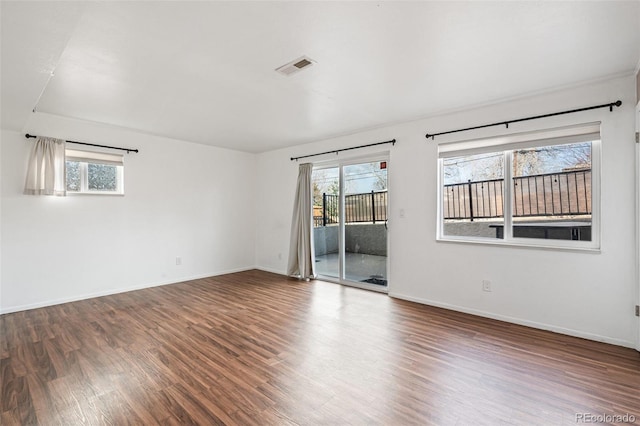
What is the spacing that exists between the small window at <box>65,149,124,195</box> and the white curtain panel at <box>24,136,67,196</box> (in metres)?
0.18

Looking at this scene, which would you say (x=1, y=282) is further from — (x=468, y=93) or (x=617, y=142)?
(x=617, y=142)

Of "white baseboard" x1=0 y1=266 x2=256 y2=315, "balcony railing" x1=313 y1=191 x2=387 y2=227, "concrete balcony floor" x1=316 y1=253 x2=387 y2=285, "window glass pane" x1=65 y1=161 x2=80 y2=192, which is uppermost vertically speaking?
"window glass pane" x1=65 y1=161 x2=80 y2=192

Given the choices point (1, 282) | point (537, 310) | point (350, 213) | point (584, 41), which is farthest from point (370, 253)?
point (1, 282)

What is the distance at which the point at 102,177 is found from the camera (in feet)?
14.5

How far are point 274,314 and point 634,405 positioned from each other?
3.08 metres

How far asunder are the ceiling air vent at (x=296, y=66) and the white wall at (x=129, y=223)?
3.33 meters

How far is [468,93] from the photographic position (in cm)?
312

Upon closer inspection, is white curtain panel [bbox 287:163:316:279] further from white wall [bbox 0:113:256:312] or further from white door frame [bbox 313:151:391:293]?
white wall [bbox 0:113:256:312]

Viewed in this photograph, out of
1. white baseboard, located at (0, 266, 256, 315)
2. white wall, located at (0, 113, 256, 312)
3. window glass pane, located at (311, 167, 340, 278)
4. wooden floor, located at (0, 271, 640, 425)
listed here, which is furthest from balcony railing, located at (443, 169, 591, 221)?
white baseboard, located at (0, 266, 256, 315)

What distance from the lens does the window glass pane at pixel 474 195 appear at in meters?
3.57

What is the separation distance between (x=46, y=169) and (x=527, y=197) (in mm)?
5903

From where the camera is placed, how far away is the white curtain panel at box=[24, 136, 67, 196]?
3.69m

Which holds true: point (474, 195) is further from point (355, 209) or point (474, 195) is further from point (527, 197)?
point (355, 209)

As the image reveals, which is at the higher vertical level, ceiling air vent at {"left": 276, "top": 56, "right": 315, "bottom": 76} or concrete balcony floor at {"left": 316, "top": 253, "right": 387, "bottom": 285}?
ceiling air vent at {"left": 276, "top": 56, "right": 315, "bottom": 76}
